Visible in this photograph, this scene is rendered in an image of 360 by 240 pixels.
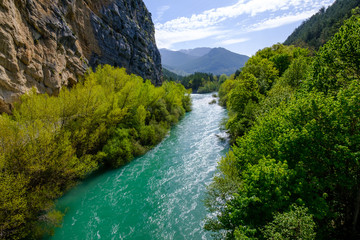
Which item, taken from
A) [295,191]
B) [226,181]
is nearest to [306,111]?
[295,191]

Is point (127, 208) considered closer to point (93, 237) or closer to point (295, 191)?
point (93, 237)

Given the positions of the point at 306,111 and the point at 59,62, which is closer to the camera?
the point at 306,111

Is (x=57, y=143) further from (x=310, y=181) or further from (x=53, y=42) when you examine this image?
(x=310, y=181)

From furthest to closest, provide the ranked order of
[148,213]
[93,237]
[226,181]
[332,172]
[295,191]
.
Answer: [148,213] → [93,237] → [226,181] → [332,172] → [295,191]

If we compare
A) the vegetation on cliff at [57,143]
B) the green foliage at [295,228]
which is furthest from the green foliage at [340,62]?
the vegetation on cliff at [57,143]

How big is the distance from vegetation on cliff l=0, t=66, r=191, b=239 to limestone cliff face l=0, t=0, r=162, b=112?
3.03 metres

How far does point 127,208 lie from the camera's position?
52.6ft

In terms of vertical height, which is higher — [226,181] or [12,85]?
[12,85]

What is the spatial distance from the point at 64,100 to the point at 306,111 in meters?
22.1

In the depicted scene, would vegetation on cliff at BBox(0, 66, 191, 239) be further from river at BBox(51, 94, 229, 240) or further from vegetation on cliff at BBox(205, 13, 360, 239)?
vegetation on cliff at BBox(205, 13, 360, 239)

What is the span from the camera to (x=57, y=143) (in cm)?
1583

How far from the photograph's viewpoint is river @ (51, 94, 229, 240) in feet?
44.0

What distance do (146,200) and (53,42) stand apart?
83.4ft

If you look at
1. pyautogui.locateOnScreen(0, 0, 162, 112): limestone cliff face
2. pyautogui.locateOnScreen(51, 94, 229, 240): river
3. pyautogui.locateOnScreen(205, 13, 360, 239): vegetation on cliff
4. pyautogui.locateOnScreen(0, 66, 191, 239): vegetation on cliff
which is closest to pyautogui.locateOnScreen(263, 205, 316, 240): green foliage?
pyautogui.locateOnScreen(205, 13, 360, 239): vegetation on cliff
